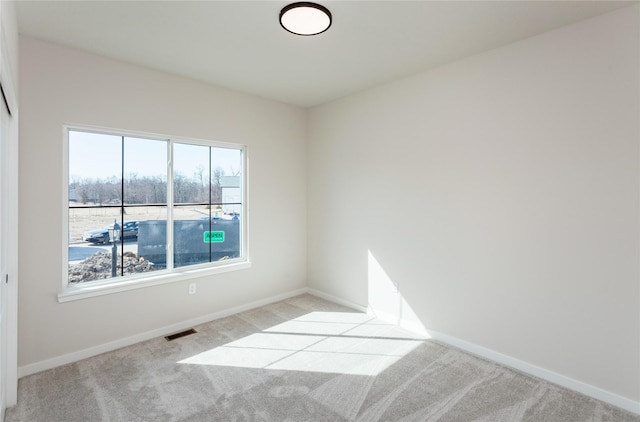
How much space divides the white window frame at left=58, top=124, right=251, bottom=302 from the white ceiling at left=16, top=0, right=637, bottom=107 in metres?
0.69

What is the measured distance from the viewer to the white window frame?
9.52 ft

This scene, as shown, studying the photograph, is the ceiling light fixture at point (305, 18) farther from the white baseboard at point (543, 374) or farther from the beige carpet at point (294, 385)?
the white baseboard at point (543, 374)

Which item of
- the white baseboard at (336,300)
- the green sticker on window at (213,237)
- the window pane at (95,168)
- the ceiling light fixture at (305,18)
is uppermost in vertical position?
the ceiling light fixture at (305,18)

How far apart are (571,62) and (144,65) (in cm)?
366

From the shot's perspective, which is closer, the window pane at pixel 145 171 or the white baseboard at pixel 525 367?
the white baseboard at pixel 525 367

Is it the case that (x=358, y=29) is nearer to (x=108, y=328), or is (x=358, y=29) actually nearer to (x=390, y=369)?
(x=390, y=369)

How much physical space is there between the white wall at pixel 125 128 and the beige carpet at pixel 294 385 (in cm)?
32

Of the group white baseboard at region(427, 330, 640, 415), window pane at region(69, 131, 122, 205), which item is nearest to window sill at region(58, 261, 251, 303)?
window pane at region(69, 131, 122, 205)

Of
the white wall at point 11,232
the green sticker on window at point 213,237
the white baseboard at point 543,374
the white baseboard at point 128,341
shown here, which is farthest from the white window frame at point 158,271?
the white baseboard at point 543,374

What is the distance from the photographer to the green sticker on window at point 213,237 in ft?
12.9

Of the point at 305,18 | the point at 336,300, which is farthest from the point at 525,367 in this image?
the point at 305,18

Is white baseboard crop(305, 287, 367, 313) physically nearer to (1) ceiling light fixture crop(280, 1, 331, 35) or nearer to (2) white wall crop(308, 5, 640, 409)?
(2) white wall crop(308, 5, 640, 409)

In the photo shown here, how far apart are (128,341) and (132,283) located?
0.55m

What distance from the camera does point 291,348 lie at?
3158 millimetres
